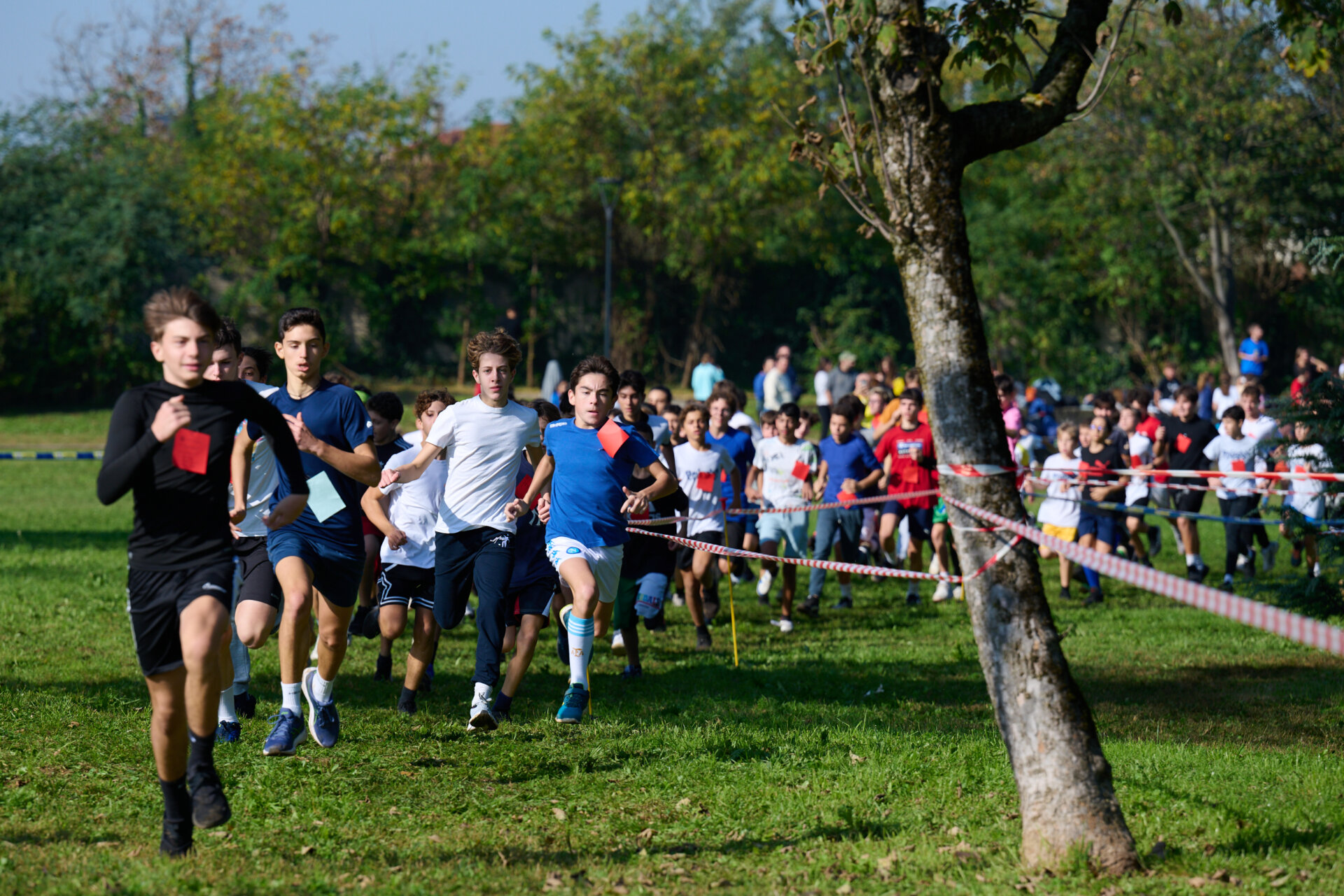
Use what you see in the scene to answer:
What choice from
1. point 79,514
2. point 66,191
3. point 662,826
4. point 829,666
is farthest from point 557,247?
point 662,826

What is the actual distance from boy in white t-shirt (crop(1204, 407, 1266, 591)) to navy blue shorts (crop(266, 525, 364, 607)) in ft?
31.5

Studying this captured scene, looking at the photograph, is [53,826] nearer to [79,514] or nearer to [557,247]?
[79,514]

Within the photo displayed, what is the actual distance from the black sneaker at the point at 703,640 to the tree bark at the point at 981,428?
527 centimetres

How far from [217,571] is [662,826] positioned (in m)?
2.14

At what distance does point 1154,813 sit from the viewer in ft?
17.6

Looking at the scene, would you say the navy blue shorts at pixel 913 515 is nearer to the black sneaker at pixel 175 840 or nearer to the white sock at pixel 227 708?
the white sock at pixel 227 708

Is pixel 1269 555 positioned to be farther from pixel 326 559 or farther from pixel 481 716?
pixel 326 559

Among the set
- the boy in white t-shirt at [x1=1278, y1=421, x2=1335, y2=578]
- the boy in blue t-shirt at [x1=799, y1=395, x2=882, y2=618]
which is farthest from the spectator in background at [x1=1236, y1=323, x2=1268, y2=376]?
the boy in blue t-shirt at [x1=799, y1=395, x2=882, y2=618]

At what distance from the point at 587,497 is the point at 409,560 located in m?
1.23

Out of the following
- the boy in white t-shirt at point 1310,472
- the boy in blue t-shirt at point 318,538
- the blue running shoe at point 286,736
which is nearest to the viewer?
the blue running shoe at point 286,736

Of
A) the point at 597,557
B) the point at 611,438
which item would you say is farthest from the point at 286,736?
the point at 611,438

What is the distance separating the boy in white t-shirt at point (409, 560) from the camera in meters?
7.43

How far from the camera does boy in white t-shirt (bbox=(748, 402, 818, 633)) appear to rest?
1152 centimetres

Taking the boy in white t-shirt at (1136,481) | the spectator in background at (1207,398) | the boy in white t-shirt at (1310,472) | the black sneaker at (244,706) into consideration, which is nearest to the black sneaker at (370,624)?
the black sneaker at (244,706)
